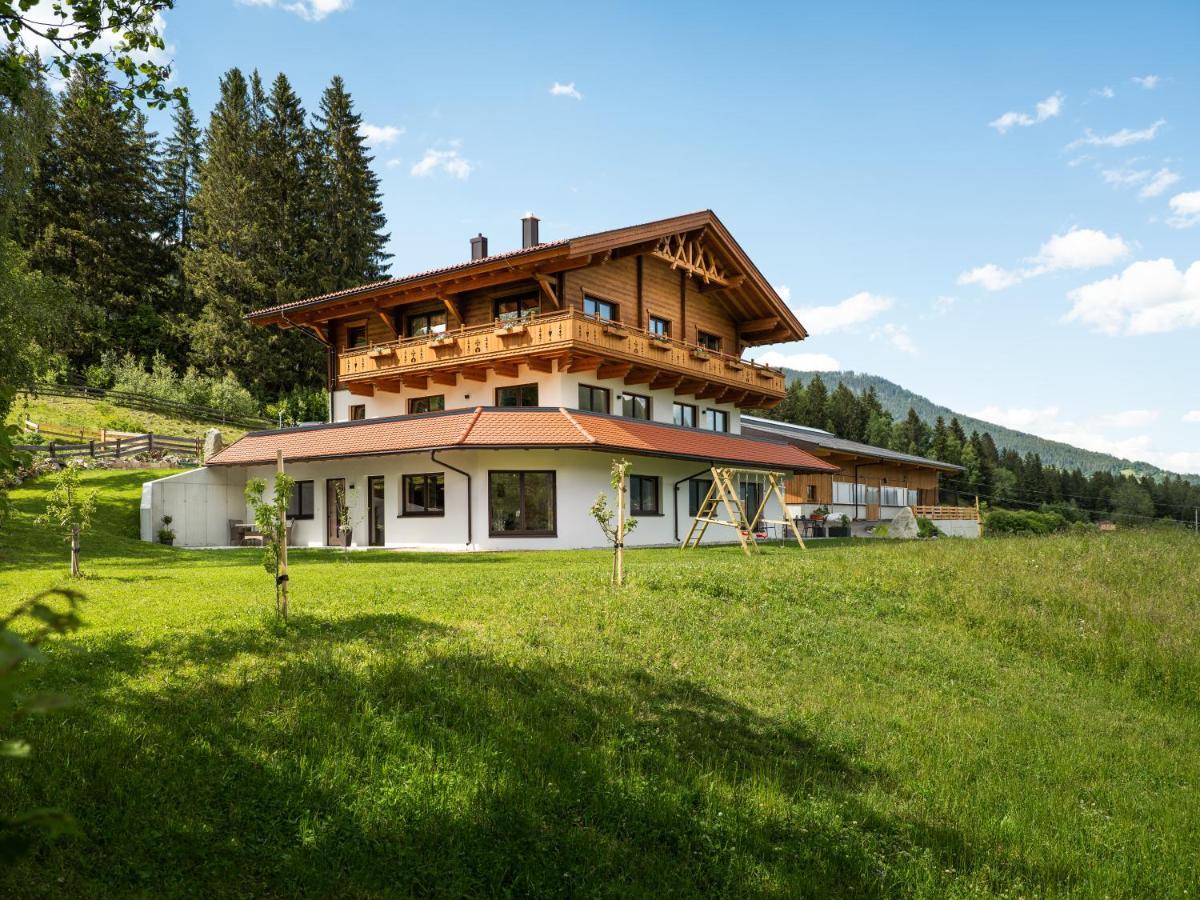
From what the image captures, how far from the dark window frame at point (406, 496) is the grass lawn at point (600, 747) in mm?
12505

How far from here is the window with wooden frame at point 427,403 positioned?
28891 millimetres

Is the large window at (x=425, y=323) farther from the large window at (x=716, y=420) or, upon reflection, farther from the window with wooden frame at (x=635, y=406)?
the large window at (x=716, y=420)

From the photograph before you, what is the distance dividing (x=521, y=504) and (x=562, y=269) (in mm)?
7456

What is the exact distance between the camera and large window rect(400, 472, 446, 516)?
82.1 ft

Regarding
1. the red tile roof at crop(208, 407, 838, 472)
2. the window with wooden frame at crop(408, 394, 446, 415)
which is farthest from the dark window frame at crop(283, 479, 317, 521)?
the window with wooden frame at crop(408, 394, 446, 415)

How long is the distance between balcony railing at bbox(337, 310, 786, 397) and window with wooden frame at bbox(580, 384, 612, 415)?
1.58 metres

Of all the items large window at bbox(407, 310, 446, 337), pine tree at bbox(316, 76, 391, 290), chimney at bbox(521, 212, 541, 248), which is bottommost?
large window at bbox(407, 310, 446, 337)

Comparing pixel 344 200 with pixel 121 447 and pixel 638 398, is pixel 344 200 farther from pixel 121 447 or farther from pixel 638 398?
pixel 638 398

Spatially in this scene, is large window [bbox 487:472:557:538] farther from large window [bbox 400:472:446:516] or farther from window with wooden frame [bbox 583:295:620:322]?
window with wooden frame [bbox 583:295:620:322]

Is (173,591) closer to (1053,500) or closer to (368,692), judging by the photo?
(368,692)

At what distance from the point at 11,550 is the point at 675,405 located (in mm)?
21127

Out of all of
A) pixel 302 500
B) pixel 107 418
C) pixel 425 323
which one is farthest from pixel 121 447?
pixel 425 323

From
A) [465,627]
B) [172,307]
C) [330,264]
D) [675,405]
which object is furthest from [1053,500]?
[465,627]

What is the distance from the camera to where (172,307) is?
5628cm
